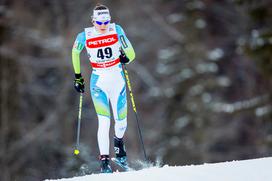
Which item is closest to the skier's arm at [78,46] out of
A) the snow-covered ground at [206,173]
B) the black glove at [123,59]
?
the black glove at [123,59]

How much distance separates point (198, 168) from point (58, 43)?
26936 millimetres

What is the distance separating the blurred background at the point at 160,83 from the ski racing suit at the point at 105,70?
2003cm

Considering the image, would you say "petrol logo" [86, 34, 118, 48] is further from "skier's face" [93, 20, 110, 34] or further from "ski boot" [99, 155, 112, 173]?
"ski boot" [99, 155, 112, 173]

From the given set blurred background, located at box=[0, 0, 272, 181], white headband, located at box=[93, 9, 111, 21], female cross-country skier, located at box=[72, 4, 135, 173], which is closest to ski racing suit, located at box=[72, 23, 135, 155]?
female cross-country skier, located at box=[72, 4, 135, 173]

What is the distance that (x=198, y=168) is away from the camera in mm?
12852

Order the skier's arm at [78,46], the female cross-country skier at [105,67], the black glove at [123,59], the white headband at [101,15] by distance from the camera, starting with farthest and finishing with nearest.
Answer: the black glove at [123,59]
the skier's arm at [78,46]
the female cross-country skier at [105,67]
the white headband at [101,15]

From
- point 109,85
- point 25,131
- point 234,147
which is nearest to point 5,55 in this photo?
point 25,131

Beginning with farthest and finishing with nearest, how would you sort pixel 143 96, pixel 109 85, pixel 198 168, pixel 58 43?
pixel 143 96
pixel 58 43
pixel 109 85
pixel 198 168

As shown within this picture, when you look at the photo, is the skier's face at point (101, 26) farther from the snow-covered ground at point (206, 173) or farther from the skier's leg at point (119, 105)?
the snow-covered ground at point (206, 173)

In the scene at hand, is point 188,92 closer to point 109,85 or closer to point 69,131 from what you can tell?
point 69,131

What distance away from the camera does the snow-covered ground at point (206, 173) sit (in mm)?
12328

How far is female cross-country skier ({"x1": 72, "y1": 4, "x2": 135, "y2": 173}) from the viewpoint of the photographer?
13594 mm

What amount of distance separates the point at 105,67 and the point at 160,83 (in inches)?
1090

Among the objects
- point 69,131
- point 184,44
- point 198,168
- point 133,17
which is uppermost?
point 133,17
